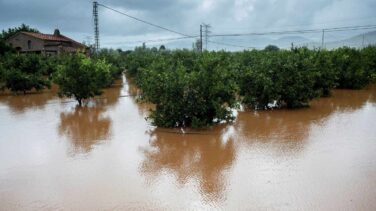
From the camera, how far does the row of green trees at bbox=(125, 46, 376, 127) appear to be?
11.2 m

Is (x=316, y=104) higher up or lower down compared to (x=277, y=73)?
lower down

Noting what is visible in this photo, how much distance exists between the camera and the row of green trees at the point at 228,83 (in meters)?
11.2

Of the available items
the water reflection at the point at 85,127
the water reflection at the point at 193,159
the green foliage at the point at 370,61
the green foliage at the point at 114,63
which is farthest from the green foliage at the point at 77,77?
the green foliage at the point at 370,61

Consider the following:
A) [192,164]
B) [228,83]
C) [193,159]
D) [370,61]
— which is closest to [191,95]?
[228,83]

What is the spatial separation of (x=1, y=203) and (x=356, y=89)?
19.8 metres

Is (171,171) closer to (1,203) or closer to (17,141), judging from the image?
(1,203)

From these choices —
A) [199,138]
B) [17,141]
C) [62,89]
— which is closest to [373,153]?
Result: [199,138]

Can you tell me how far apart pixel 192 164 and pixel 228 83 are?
14.6 feet

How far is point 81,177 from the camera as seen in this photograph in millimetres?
7059

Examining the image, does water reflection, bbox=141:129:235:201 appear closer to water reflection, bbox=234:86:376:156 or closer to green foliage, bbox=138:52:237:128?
green foliage, bbox=138:52:237:128

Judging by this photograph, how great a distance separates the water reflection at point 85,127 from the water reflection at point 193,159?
1.54 metres

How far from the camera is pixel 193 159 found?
820cm

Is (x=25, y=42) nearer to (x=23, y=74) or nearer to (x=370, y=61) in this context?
(x=23, y=74)

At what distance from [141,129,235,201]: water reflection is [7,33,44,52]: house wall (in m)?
40.3
